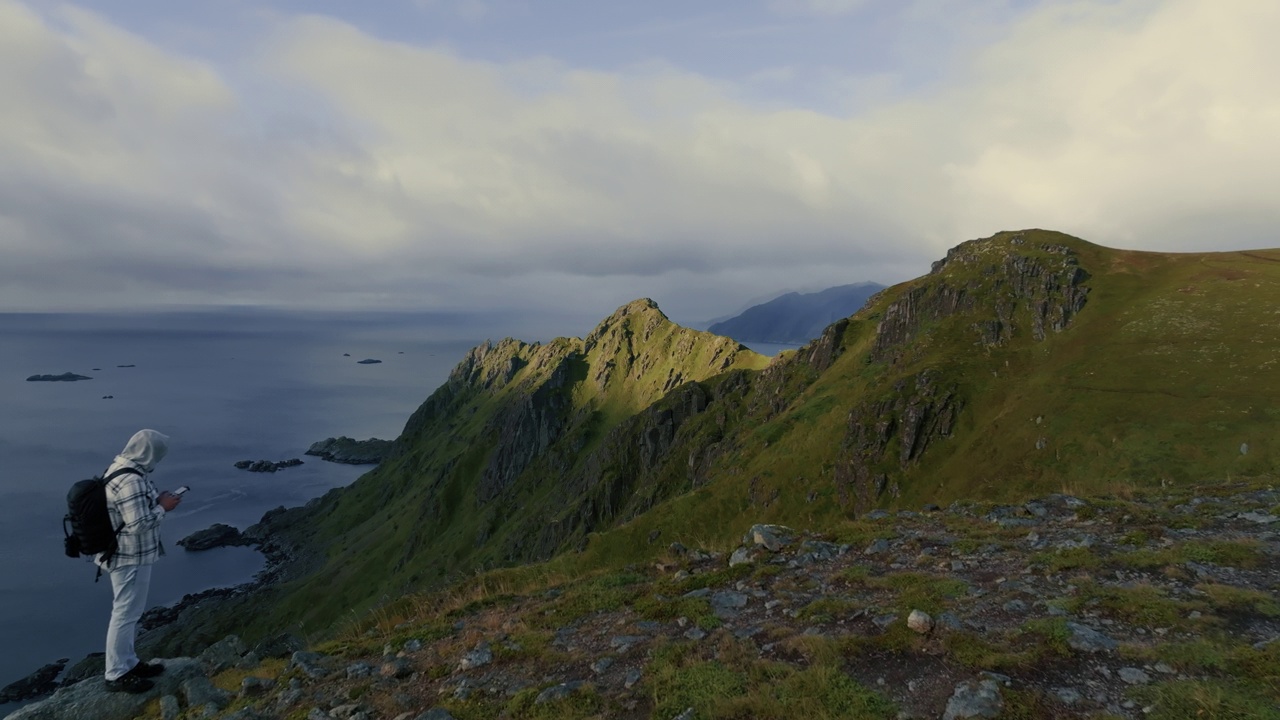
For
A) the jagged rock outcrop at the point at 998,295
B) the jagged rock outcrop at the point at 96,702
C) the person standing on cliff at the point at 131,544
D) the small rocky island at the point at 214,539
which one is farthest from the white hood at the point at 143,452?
the small rocky island at the point at 214,539

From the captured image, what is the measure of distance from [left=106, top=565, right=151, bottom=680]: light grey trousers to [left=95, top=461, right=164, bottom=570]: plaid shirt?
0.83ft

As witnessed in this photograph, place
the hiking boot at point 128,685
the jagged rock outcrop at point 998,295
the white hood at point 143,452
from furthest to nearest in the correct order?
the jagged rock outcrop at point 998,295 < the hiking boot at point 128,685 < the white hood at point 143,452

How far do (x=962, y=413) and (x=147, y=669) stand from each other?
78651 mm

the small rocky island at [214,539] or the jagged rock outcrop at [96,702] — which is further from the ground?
the jagged rock outcrop at [96,702]

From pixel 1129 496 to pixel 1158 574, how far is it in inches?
383

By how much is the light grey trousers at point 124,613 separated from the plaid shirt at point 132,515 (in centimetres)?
25

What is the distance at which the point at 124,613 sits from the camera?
37.7 feet

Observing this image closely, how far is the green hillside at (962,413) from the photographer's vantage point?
51281 millimetres

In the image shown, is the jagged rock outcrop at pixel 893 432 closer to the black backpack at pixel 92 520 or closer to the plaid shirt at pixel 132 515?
the plaid shirt at pixel 132 515

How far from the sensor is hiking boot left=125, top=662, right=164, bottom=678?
12164 millimetres

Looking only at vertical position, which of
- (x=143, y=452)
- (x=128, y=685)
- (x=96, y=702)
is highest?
(x=143, y=452)

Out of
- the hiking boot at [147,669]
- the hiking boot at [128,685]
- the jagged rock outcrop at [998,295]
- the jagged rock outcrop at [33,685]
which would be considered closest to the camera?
the hiking boot at [128,685]

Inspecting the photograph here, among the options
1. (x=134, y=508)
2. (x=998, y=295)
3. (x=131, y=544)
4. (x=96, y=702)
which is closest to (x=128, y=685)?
(x=96, y=702)

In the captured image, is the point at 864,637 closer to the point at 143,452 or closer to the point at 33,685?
the point at 143,452
